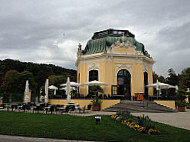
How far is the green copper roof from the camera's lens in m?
25.3

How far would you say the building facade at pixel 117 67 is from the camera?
23500 mm

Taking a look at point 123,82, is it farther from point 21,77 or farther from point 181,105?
point 21,77

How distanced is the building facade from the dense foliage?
12.1 meters

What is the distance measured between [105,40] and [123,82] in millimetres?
6649

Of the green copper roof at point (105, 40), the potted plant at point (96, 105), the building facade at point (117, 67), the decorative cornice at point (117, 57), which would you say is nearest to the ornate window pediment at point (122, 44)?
the building facade at point (117, 67)

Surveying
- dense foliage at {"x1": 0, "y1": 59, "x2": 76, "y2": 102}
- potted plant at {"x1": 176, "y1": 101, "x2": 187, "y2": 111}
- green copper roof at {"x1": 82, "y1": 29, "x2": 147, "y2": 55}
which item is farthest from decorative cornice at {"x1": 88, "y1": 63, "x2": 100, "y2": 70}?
dense foliage at {"x1": 0, "y1": 59, "x2": 76, "y2": 102}

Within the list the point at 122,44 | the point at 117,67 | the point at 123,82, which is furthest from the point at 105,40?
the point at 123,82

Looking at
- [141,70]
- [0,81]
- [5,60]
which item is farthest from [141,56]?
[5,60]

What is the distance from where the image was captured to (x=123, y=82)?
2408 centimetres

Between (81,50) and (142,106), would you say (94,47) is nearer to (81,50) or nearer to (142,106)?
(81,50)

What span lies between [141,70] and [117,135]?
1888 centimetres

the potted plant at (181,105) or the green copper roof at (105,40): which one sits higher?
the green copper roof at (105,40)

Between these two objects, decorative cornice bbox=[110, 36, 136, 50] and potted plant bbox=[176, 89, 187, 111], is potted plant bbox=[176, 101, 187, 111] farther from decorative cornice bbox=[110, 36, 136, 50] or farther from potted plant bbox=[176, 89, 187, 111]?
decorative cornice bbox=[110, 36, 136, 50]

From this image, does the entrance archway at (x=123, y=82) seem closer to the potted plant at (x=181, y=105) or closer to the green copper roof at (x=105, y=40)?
the green copper roof at (x=105, y=40)
